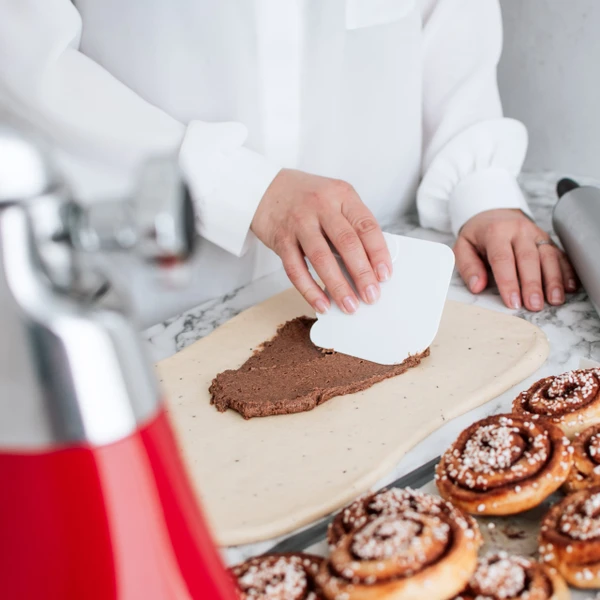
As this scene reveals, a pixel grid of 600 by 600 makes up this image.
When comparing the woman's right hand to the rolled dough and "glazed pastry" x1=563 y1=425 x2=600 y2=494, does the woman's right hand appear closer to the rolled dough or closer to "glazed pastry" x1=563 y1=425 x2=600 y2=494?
the rolled dough

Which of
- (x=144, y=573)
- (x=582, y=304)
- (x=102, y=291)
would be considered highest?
(x=102, y=291)

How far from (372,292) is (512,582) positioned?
20.3 inches

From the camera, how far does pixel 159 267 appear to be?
1.12 feet

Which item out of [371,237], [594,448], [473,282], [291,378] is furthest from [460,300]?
[594,448]

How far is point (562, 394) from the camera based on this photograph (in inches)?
33.2

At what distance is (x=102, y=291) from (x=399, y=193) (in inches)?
50.1

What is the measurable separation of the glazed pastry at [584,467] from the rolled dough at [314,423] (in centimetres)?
20

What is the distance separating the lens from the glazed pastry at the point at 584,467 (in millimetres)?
720

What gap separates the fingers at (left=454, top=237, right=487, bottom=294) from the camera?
4.15 feet

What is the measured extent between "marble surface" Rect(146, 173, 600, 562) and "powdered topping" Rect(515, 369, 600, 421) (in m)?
0.09

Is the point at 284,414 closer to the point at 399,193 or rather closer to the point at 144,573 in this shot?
the point at 144,573

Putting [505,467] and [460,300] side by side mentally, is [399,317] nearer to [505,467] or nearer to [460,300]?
[460,300]

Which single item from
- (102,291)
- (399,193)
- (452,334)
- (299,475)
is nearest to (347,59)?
(399,193)

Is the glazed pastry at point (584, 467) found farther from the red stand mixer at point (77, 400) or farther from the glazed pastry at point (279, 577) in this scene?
the red stand mixer at point (77, 400)
